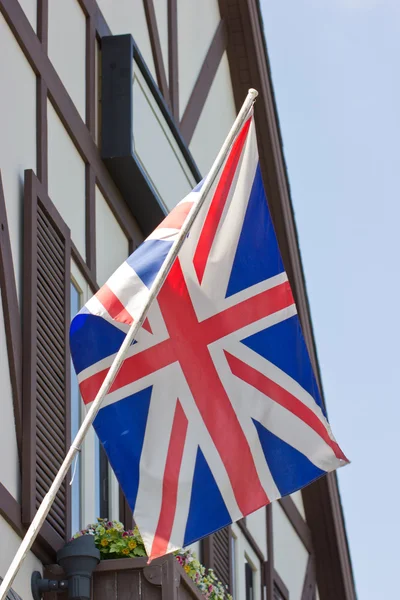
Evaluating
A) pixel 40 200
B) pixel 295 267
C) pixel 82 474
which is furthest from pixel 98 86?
pixel 295 267

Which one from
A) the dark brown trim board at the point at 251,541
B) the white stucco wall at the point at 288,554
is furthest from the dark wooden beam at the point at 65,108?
the white stucco wall at the point at 288,554

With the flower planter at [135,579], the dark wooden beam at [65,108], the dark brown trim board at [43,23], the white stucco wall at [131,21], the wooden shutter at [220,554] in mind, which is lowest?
the flower planter at [135,579]

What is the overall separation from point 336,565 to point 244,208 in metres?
12.6

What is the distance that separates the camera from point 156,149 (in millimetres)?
13234

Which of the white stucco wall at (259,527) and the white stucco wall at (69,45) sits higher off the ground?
the white stucco wall at (69,45)

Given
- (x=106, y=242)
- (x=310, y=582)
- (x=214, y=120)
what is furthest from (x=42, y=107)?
(x=310, y=582)

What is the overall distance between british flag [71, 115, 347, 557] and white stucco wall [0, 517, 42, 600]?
1.35 m

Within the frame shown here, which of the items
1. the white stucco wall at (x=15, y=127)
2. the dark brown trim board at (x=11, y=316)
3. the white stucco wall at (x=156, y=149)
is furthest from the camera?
the white stucco wall at (x=156, y=149)

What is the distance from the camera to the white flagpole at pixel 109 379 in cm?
646

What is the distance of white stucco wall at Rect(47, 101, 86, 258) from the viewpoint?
10.9 m

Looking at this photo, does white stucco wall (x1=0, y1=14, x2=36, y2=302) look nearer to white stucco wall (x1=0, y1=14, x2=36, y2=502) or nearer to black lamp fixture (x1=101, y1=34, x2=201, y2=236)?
white stucco wall (x1=0, y1=14, x2=36, y2=502)

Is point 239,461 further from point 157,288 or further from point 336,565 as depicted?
point 336,565

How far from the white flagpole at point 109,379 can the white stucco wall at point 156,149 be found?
188 inches

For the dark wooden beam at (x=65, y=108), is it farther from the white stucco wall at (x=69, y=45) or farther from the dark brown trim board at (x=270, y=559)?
the dark brown trim board at (x=270, y=559)
